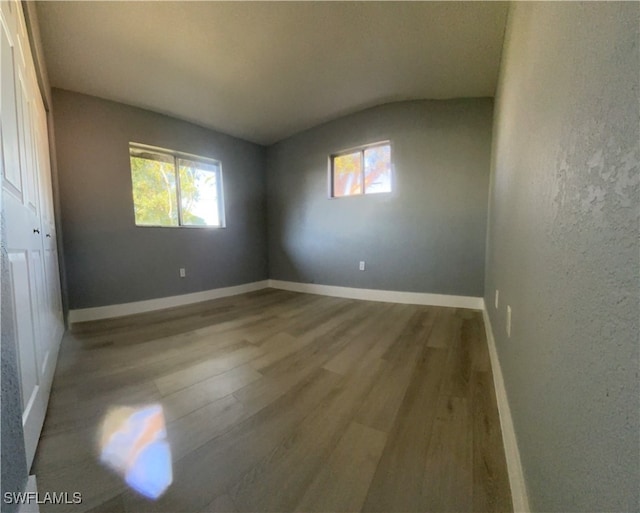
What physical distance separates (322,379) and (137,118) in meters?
3.42

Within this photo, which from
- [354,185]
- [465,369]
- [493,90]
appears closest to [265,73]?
[354,185]

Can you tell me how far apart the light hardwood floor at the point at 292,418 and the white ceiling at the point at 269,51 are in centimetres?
232

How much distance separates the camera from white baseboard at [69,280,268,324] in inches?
97.3

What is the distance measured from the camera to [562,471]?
0.44 m

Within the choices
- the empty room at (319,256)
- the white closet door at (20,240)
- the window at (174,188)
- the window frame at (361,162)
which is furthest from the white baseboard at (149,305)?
the window frame at (361,162)

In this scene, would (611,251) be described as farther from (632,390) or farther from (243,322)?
(243,322)

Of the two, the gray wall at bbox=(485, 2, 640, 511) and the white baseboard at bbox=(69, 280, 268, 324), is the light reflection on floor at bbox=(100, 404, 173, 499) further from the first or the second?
the white baseboard at bbox=(69, 280, 268, 324)

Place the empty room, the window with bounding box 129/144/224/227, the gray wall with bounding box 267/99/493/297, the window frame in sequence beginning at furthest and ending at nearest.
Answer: the window frame
the window with bounding box 129/144/224/227
the gray wall with bounding box 267/99/493/297
the empty room

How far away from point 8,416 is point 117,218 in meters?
2.72

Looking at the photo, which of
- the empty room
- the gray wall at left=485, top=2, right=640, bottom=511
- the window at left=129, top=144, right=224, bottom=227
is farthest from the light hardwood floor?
the window at left=129, top=144, right=224, bottom=227

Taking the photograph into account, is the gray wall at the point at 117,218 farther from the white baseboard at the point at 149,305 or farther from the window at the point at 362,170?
the window at the point at 362,170

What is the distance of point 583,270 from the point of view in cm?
41

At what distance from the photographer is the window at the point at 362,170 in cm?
306

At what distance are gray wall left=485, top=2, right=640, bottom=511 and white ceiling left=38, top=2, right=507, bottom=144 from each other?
4.49 feet
